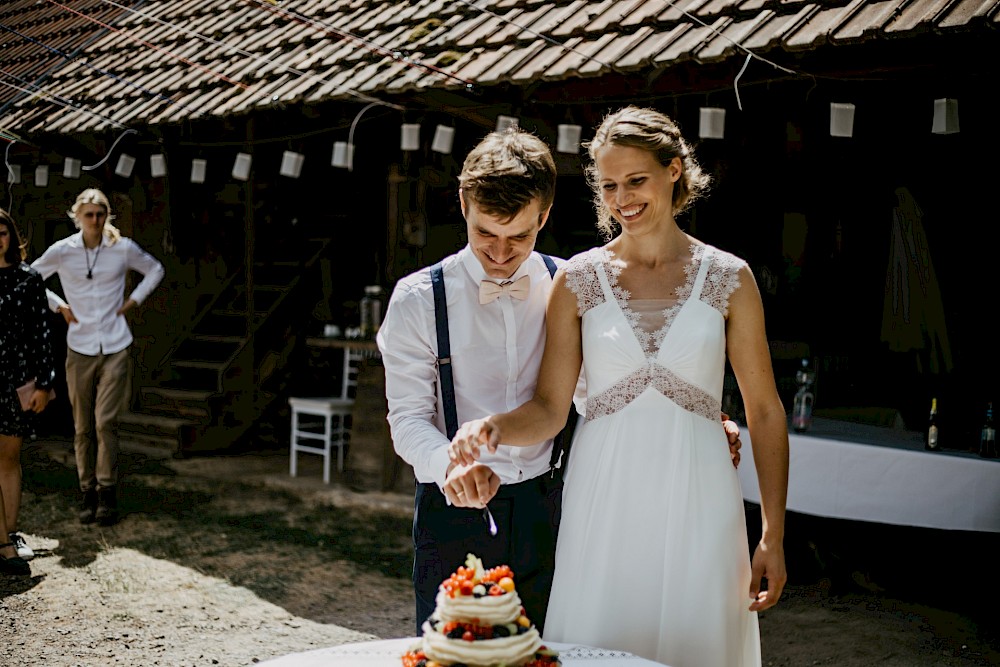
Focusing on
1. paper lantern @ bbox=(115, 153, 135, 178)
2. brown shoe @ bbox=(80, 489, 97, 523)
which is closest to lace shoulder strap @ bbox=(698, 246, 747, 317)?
brown shoe @ bbox=(80, 489, 97, 523)

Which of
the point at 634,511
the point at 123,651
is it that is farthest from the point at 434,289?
the point at 123,651

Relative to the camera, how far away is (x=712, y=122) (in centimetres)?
532

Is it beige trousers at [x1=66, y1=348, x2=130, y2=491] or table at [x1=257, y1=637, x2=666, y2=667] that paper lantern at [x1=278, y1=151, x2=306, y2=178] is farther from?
table at [x1=257, y1=637, x2=666, y2=667]

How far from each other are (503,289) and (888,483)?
3306mm

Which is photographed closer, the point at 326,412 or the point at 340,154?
the point at 340,154

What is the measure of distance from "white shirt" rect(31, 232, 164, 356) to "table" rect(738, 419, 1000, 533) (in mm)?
4253

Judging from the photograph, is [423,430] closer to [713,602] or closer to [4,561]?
[713,602]

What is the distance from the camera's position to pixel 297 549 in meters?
6.21

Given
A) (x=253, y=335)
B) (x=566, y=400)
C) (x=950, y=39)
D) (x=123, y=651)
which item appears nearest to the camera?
(x=566, y=400)

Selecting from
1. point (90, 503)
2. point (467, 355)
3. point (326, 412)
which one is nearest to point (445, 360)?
point (467, 355)

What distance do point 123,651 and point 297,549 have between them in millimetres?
1757

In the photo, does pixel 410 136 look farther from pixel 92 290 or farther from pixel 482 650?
pixel 482 650

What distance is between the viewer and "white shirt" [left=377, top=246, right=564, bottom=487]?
8.33 feet

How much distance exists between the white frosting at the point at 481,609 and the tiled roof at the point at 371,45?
139 inches
